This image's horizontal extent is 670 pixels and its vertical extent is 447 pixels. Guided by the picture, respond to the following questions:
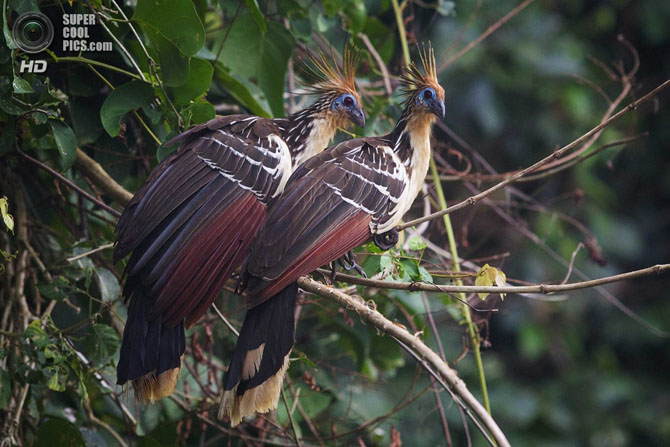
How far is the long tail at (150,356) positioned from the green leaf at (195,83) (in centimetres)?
80

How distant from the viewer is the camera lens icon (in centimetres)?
255

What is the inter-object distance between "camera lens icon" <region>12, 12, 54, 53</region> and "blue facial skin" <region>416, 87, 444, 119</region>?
1.35 meters

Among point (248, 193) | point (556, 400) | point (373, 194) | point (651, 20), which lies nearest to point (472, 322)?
point (373, 194)

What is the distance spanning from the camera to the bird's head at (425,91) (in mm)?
2908

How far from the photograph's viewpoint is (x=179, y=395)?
3.17m

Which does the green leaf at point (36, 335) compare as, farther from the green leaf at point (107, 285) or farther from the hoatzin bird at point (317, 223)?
the hoatzin bird at point (317, 223)

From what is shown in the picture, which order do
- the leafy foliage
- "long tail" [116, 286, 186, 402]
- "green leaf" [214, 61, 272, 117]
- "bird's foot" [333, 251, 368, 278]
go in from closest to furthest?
"long tail" [116, 286, 186, 402], the leafy foliage, "bird's foot" [333, 251, 368, 278], "green leaf" [214, 61, 272, 117]

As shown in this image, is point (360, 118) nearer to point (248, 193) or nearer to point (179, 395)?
point (248, 193)

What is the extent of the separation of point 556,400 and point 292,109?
4.03 metres

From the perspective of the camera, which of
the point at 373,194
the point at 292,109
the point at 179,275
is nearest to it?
the point at 179,275

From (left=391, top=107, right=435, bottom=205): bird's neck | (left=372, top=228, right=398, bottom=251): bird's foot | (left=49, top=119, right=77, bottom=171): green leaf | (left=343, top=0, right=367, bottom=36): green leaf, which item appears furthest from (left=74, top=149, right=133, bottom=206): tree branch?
(left=343, top=0, right=367, bottom=36): green leaf

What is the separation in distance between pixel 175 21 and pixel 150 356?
109 centimetres

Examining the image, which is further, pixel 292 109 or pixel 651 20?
pixel 651 20

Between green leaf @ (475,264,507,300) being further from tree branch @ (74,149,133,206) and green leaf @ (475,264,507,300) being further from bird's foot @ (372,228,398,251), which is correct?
tree branch @ (74,149,133,206)
